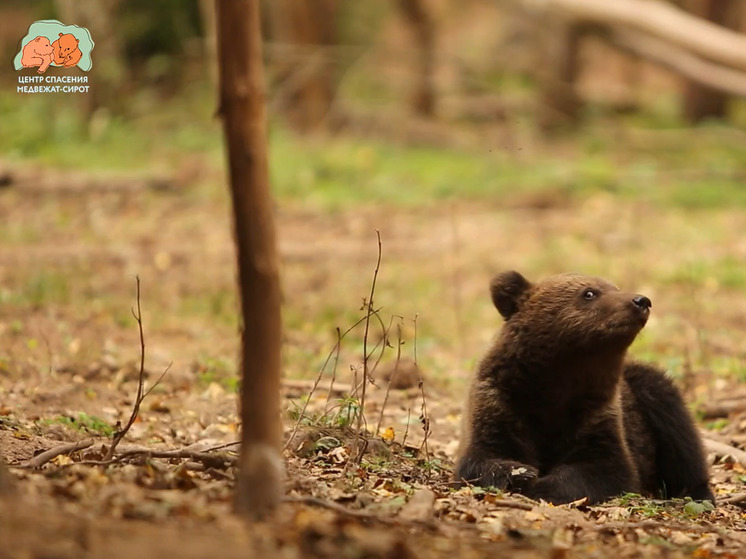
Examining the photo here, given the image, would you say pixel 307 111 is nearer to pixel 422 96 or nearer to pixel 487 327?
pixel 422 96

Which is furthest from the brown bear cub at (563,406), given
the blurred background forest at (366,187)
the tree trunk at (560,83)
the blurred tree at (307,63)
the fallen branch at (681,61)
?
the tree trunk at (560,83)

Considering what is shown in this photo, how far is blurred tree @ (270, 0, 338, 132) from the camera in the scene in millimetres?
20594

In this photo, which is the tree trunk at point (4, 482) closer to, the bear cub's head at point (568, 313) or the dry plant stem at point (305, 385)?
the bear cub's head at point (568, 313)

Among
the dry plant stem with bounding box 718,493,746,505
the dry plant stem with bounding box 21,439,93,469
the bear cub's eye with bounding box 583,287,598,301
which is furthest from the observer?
the bear cub's eye with bounding box 583,287,598,301

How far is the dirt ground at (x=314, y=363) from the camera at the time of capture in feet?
13.5

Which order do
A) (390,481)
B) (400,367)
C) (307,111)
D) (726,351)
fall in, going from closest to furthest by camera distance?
(390,481) → (400,367) → (726,351) → (307,111)

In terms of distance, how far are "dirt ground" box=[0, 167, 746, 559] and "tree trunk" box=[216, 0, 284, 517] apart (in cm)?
20

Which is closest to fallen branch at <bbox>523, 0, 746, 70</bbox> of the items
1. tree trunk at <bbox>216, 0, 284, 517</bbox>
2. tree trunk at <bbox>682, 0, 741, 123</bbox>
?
tree trunk at <bbox>682, 0, 741, 123</bbox>

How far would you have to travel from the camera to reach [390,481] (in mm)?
5496

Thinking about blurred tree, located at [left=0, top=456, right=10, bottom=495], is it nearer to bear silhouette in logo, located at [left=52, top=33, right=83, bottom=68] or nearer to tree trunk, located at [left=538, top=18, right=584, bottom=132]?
bear silhouette in logo, located at [left=52, top=33, right=83, bottom=68]

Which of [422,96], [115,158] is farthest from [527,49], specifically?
[115,158]

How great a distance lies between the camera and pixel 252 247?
13.2 feet

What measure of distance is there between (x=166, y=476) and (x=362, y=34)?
74.7ft

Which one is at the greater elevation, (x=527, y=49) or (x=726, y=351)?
(x=527, y=49)
